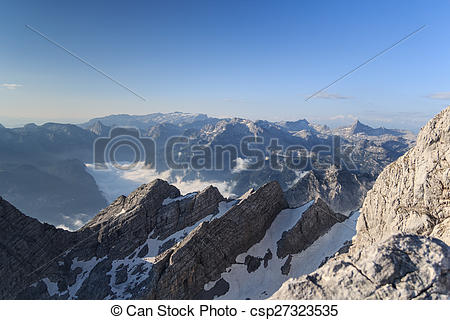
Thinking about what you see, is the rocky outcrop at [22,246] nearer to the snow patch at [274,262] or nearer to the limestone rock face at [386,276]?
the snow patch at [274,262]

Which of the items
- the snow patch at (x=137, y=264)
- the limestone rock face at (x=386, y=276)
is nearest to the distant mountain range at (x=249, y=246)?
the limestone rock face at (x=386, y=276)

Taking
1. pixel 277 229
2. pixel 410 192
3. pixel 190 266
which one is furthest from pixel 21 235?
pixel 410 192

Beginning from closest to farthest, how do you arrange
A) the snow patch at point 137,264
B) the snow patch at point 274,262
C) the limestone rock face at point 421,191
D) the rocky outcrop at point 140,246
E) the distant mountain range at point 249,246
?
the distant mountain range at point 249,246
the limestone rock face at point 421,191
the rocky outcrop at point 140,246
the snow patch at point 274,262
the snow patch at point 137,264

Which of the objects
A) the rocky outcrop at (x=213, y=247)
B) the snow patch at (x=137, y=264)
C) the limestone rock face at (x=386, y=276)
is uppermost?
the limestone rock face at (x=386, y=276)

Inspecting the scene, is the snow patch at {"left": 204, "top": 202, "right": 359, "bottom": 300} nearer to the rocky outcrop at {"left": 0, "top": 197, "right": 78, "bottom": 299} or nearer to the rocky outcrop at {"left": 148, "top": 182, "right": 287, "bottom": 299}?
the rocky outcrop at {"left": 148, "top": 182, "right": 287, "bottom": 299}

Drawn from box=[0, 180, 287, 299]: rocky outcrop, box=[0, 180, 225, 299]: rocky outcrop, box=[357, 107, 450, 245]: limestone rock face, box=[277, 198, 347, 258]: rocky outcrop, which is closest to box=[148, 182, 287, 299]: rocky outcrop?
box=[0, 180, 287, 299]: rocky outcrop
